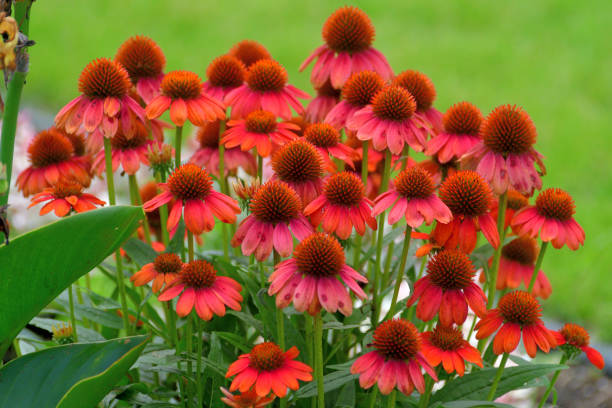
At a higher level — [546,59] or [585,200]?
[546,59]

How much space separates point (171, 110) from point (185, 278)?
333 mm

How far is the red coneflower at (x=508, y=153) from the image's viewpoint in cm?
123

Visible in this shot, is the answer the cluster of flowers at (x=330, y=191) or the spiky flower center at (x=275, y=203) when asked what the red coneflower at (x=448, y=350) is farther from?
the spiky flower center at (x=275, y=203)

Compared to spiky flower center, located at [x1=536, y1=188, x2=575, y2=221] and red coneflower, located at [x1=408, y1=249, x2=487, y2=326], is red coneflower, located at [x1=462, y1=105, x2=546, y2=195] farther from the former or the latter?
red coneflower, located at [x1=408, y1=249, x2=487, y2=326]

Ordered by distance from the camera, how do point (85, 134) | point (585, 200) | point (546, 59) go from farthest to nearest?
point (546, 59)
point (585, 200)
point (85, 134)

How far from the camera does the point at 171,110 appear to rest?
4.21 feet

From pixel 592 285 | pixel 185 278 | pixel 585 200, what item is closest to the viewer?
pixel 185 278

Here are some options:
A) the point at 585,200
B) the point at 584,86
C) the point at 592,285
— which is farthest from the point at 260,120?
the point at 584,86

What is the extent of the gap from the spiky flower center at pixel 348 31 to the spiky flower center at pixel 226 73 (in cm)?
20

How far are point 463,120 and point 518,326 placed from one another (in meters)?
0.43

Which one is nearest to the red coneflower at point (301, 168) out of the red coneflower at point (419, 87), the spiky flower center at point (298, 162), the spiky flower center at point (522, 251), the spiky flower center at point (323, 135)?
the spiky flower center at point (298, 162)

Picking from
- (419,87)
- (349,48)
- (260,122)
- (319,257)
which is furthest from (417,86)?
(319,257)

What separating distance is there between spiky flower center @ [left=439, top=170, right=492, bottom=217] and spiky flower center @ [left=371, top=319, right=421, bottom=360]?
0.25 m

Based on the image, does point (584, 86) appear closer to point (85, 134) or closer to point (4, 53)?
point (85, 134)
